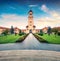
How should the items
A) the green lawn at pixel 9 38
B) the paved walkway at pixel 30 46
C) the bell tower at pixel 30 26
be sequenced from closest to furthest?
the paved walkway at pixel 30 46, the green lawn at pixel 9 38, the bell tower at pixel 30 26

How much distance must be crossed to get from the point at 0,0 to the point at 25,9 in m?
1.38

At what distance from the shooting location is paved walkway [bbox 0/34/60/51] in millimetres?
9508

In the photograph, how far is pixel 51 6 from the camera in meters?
9.61

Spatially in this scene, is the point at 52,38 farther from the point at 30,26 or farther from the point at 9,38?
the point at 9,38

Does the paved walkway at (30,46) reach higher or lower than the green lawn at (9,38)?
lower

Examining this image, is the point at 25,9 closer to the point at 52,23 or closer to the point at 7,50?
the point at 52,23

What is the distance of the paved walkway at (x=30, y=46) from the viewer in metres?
9.51

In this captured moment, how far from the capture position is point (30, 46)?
966 cm

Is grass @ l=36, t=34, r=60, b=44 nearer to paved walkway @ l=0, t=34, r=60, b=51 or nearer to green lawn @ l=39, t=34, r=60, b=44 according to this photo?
green lawn @ l=39, t=34, r=60, b=44

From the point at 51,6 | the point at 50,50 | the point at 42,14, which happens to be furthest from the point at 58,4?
the point at 50,50

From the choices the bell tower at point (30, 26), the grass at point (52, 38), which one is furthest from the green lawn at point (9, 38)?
the grass at point (52, 38)

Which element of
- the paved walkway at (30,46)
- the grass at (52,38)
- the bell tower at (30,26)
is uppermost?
the bell tower at (30,26)

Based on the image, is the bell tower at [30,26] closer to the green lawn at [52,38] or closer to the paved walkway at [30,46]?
the paved walkway at [30,46]

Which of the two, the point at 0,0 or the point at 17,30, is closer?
the point at 0,0
